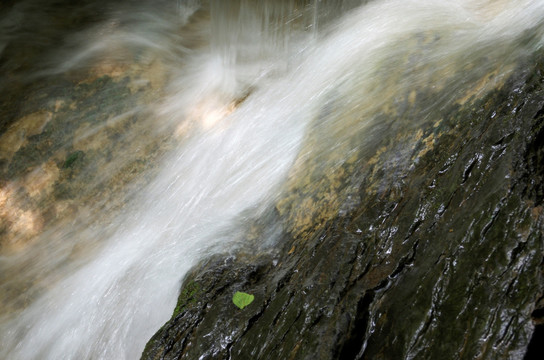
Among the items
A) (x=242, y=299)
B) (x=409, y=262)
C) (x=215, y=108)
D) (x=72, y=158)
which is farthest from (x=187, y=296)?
(x=72, y=158)

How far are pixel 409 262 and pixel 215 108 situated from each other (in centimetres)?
347

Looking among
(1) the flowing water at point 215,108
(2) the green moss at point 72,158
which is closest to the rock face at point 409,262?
(1) the flowing water at point 215,108

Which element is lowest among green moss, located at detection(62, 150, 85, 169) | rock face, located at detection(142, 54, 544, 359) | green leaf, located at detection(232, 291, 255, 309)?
green leaf, located at detection(232, 291, 255, 309)

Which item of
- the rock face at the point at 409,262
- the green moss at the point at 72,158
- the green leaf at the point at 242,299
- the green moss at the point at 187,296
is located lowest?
the green moss at the point at 187,296

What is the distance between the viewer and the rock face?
1989 millimetres

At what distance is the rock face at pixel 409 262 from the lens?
78.3 inches

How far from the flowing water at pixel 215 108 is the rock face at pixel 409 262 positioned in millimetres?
247

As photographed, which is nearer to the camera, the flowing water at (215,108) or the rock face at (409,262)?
the rock face at (409,262)

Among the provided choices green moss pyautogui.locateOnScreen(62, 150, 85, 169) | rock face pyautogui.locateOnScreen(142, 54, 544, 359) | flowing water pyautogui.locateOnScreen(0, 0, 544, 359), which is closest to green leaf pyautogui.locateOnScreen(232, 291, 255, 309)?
rock face pyautogui.locateOnScreen(142, 54, 544, 359)

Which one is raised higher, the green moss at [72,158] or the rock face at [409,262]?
the rock face at [409,262]

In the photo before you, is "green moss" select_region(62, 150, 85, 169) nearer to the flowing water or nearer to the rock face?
the flowing water

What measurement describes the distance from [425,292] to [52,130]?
479 centimetres

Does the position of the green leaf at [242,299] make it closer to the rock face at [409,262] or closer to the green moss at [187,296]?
the rock face at [409,262]

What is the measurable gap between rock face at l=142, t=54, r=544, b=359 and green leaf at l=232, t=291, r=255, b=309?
4cm
